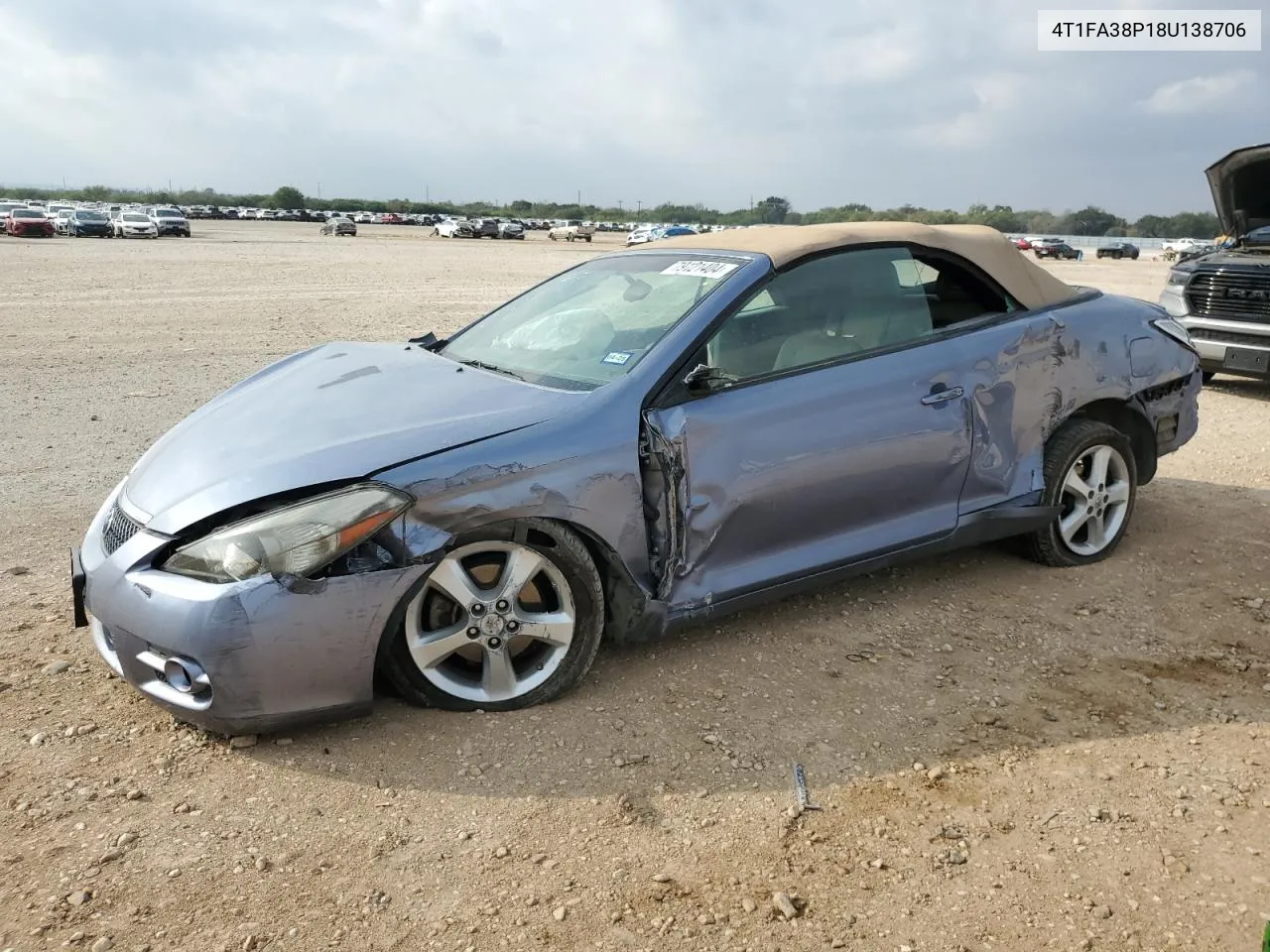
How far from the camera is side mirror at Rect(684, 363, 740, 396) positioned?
3412 mm

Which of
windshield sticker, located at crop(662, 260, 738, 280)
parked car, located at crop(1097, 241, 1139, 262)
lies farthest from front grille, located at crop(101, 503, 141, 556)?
parked car, located at crop(1097, 241, 1139, 262)

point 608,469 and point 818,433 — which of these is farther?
point 818,433

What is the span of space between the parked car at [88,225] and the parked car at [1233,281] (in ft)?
155

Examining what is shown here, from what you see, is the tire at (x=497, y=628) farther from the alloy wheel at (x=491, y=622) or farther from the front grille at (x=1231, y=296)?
the front grille at (x=1231, y=296)

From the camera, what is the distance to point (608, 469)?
10.7 feet

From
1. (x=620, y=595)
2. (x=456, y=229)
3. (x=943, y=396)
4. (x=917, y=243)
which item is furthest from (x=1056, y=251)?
(x=620, y=595)

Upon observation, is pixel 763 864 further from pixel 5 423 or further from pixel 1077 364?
pixel 5 423

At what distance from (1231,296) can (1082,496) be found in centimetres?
597

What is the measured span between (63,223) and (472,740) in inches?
2131

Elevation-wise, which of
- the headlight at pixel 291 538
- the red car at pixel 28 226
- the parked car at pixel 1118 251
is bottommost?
the headlight at pixel 291 538

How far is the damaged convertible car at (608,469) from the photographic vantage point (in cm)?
290

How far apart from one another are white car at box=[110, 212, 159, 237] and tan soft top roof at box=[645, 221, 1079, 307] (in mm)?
47458

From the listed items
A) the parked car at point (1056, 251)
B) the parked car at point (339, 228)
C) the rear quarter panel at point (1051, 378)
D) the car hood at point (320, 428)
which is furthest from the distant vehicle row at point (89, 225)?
the rear quarter panel at point (1051, 378)

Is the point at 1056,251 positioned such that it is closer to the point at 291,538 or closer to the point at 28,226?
the point at 28,226
